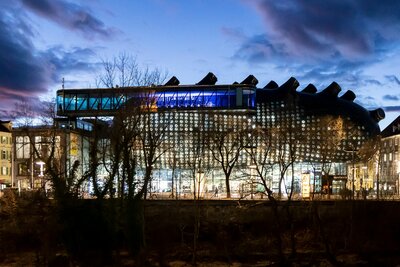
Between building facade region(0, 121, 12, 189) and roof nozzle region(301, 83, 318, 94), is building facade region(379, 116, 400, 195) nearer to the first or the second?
roof nozzle region(301, 83, 318, 94)

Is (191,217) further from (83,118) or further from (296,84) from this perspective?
(296,84)

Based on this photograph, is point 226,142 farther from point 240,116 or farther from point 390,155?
point 390,155

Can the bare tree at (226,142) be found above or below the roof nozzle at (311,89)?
below

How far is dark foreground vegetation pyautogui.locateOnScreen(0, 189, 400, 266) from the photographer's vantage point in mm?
39531

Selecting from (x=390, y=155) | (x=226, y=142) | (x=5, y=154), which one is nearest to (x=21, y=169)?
(x=5, y=154)

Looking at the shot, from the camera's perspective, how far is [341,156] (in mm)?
132250

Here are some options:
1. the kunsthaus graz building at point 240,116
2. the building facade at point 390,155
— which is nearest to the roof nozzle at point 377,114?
the kunsthaus graz building at point 240,116

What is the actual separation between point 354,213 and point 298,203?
6.57 meters

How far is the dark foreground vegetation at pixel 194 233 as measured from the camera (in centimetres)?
3953

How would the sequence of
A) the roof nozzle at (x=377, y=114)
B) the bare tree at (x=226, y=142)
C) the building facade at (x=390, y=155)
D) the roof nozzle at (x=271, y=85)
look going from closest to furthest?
the bare tree at (x=226, y=142) < the building facade at (x=390, y=155) < the roof nozzle at (x=377, y=114) < the roof nozzle at (x=271, y=85)

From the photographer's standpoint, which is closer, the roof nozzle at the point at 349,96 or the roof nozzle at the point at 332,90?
the roof nozzle at the point at 332,90

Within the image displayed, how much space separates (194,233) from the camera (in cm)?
4775

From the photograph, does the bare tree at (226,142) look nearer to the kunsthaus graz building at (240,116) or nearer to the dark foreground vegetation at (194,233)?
the kunsthaus graz building at (240,116)

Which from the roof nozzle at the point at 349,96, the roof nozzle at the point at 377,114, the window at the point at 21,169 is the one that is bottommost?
the window at the point at 21,169
